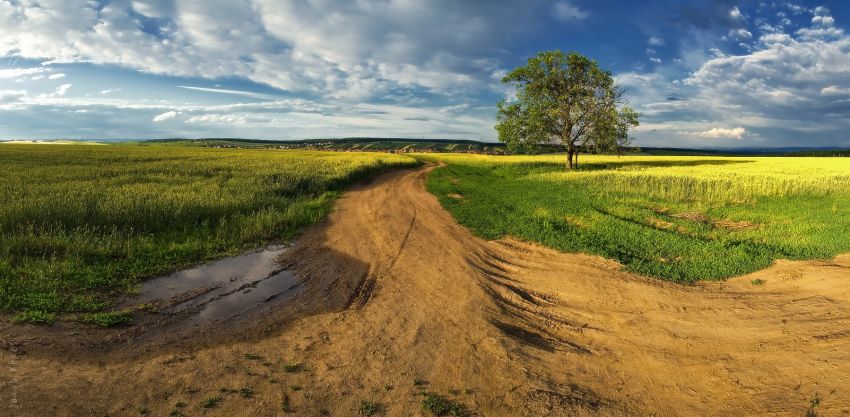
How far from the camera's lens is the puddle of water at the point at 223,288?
7.83 metres

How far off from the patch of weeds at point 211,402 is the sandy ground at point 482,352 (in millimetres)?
64

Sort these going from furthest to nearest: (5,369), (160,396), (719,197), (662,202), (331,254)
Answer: (719,197) < (662,202) < (331,254) < (5,369) < (160,396)

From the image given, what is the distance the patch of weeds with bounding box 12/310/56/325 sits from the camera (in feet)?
22.2

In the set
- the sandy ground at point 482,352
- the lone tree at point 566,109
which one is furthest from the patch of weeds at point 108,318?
the lone tree at point 566,109

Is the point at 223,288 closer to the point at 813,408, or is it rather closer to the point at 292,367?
the point at 292,367

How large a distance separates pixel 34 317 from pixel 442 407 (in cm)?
678

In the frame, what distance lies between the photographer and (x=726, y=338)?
273 inches

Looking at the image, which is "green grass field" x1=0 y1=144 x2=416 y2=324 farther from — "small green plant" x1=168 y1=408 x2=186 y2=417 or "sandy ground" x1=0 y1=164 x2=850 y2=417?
"small green plant" x1=168 y1=408 x2=186 y2=417

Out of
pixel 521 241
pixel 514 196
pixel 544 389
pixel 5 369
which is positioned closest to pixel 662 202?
pixel 514 196

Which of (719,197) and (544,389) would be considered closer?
(544,389)

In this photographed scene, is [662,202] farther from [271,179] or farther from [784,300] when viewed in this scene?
[271,179]

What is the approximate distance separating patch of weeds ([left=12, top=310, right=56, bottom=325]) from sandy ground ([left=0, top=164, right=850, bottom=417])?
0.31m

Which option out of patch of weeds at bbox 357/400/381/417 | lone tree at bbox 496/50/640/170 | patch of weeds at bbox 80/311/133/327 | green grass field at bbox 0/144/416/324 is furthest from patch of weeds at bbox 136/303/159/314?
lone tree at bbox 496/50/640/170

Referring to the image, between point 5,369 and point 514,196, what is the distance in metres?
19.3
